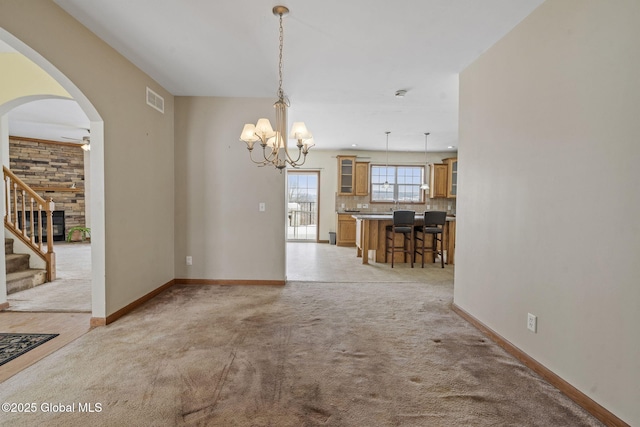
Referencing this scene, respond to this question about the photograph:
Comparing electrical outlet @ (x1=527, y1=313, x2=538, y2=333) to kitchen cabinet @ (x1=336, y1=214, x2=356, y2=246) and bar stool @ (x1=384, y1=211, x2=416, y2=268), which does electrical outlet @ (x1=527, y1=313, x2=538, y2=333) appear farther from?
kitchen cabinet @ (x1=336, y1=214, x2=356, y2=246)

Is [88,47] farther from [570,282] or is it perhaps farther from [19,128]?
[19,128]

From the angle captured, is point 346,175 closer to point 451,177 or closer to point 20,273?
point 451,177

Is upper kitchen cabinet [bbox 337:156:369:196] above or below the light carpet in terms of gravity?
above

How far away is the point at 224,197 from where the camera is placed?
421cm

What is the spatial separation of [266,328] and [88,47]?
2920 mm

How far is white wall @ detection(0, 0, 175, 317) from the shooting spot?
2219mm

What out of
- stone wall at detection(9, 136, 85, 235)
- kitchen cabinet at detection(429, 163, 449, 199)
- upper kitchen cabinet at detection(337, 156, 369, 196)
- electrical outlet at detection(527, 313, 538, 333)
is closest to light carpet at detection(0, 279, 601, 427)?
electrical outlet at detection(527, 313, 538, 333)

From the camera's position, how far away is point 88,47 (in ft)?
8.48

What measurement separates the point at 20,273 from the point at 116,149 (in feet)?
8.67

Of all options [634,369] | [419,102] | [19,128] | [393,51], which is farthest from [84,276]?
[634,369]

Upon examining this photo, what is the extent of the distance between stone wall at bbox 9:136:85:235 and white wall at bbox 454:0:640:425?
31.2ft

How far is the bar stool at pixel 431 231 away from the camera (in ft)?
18.1

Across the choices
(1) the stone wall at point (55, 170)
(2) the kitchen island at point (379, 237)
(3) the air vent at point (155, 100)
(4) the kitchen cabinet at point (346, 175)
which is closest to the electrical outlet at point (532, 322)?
(2) the kitchen island at point (379, 237)

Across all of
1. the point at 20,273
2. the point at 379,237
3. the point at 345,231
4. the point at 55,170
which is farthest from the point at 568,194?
the point at 55,170
